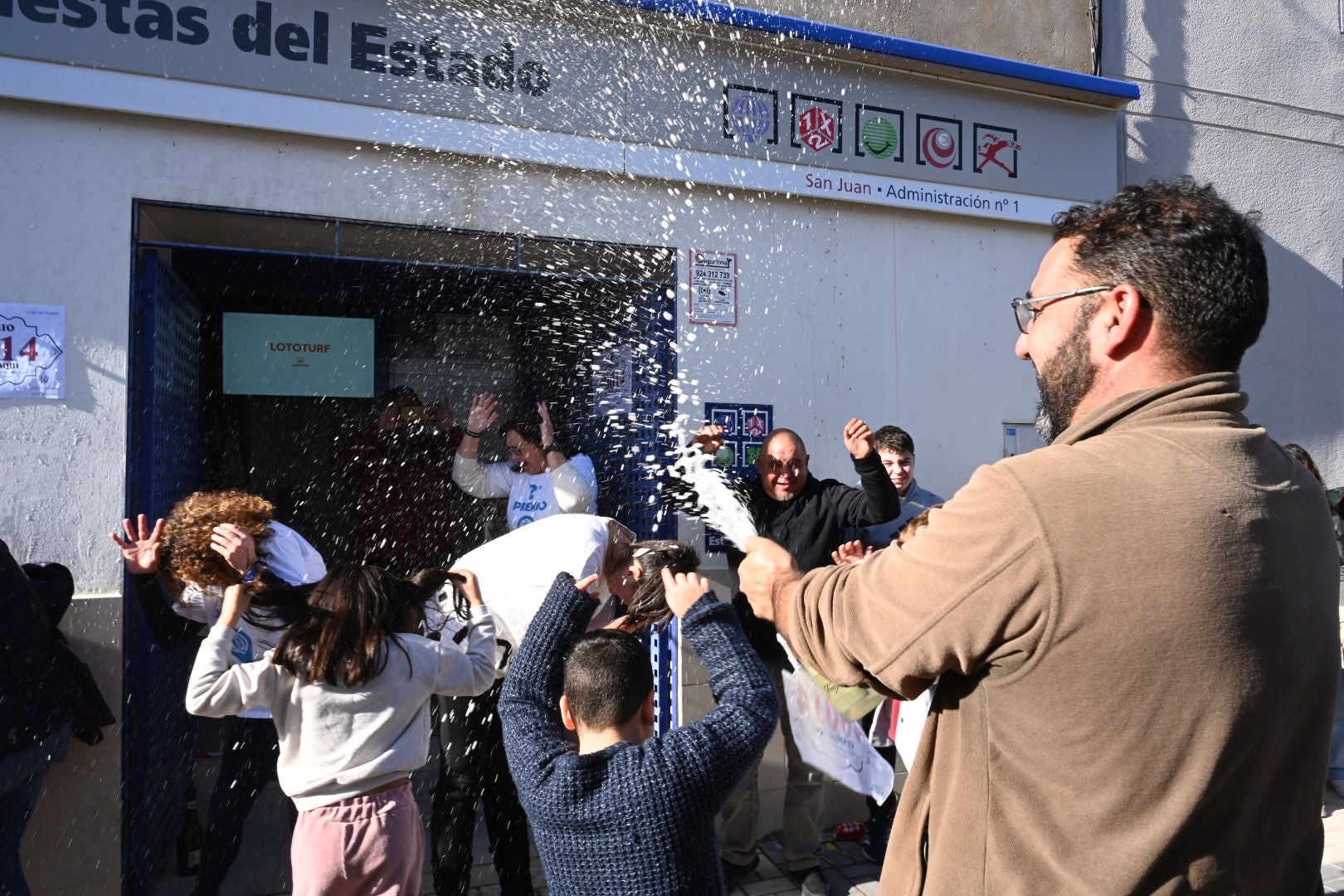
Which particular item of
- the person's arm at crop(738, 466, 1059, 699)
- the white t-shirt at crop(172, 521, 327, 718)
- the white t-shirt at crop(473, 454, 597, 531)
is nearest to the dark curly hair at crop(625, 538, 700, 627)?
the white t-shirt at crop(172, 521, 327, 718)

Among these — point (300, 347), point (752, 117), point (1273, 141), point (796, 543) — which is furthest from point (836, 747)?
point (1273, 141)

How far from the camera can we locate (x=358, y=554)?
6152mm

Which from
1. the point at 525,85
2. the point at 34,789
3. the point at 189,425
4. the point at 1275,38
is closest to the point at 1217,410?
the point at 34,789

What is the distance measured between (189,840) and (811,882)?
291 cm

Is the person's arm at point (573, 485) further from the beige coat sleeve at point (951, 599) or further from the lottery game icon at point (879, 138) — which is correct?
the beige coat sleeve at point (951, 599)

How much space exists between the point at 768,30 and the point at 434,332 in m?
3.04

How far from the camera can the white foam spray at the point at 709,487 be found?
5457 millimetres

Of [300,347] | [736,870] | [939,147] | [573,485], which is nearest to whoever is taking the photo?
[736,870]

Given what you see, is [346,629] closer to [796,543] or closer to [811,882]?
[796,543]

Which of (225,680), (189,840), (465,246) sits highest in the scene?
(465,246)

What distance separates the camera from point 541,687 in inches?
94.7

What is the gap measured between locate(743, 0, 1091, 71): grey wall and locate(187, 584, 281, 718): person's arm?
15.3ft

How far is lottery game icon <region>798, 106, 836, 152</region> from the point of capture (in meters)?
5.82

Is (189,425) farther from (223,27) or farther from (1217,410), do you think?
(1217,410)
